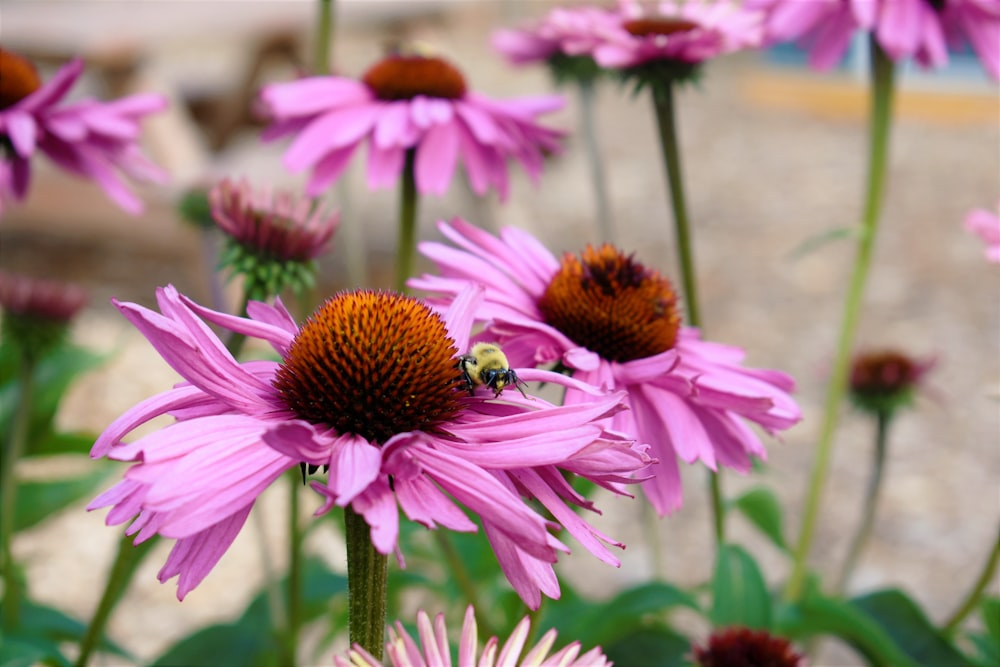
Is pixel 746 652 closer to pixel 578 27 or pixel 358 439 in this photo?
pixel 358 439

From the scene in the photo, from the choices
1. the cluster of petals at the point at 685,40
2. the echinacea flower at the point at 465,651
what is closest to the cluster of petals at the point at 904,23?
the cluster of petals at the point at 685,40

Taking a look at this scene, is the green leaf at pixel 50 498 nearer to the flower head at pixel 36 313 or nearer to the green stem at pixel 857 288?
the flower head at pixel 36 313

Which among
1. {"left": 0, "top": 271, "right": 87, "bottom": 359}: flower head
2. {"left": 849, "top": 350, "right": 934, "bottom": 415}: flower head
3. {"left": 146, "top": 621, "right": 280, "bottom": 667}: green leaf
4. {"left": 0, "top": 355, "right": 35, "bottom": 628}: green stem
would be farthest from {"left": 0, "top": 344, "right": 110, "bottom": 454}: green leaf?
{"left": 849, "top": 350, "right": 934, "bottom": 415}: flower head

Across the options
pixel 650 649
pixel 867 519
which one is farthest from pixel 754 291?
pixel 650 649

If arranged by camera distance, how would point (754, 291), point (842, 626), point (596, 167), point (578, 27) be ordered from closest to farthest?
point (842, 626) < point (578, 27) < point (596, 167) < point (754, 291)

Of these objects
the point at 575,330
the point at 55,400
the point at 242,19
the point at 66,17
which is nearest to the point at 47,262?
the point at 66,17

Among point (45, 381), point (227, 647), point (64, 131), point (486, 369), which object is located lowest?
point (227, 647)

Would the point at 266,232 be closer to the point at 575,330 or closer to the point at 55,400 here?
the point at 575,330
